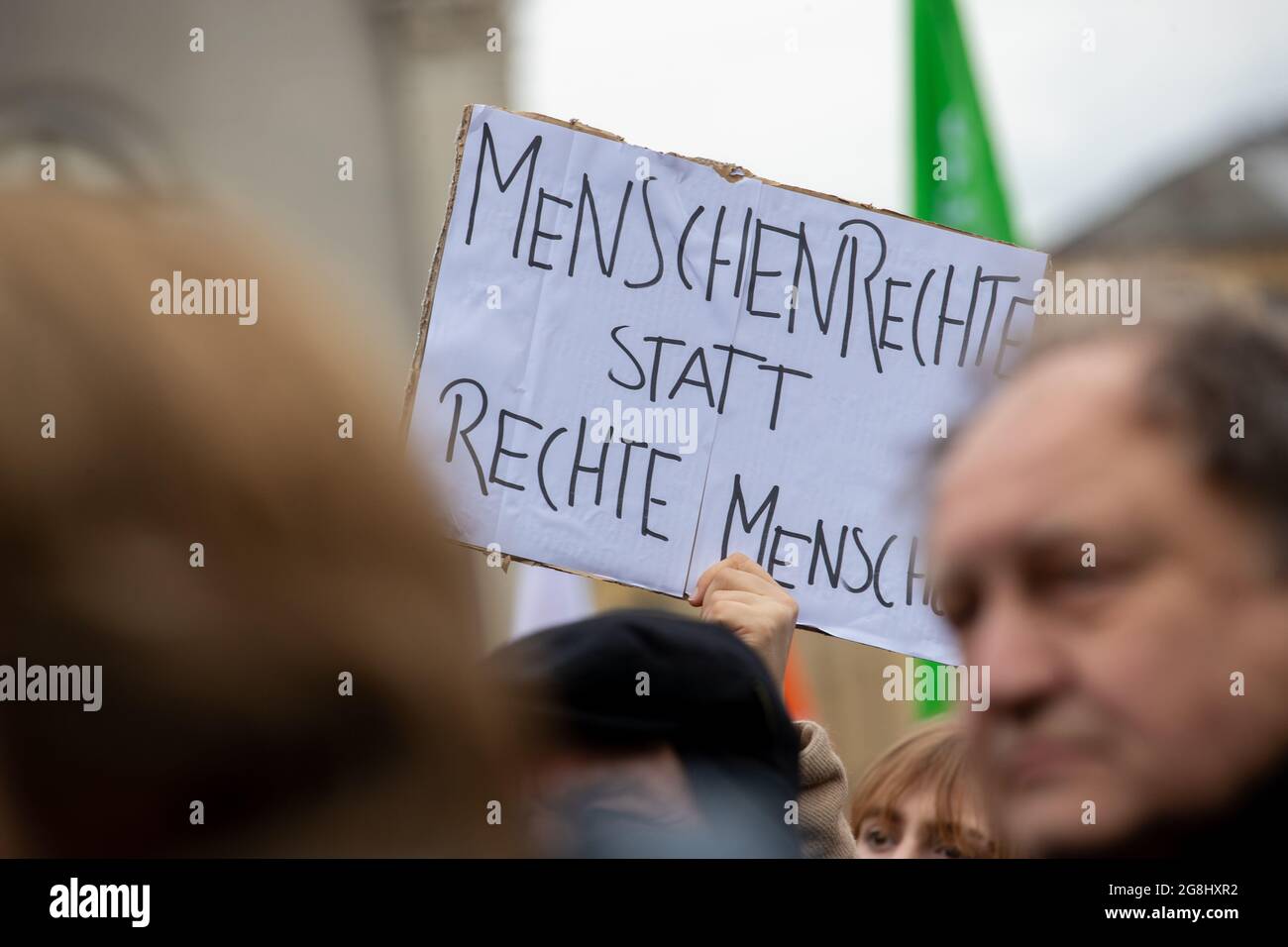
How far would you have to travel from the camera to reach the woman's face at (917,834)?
228 cm

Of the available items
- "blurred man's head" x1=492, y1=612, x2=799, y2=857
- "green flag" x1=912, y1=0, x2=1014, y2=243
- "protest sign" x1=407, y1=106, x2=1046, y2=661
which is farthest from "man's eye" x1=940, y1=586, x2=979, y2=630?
"green flag" x1=912, y1=0, x2=1014, y2=243

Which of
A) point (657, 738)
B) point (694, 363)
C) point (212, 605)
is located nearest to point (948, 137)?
point (694, 363)

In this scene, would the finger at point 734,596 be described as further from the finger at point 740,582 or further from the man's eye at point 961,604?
the man's eye at point 961,604

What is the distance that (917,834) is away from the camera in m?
2.36

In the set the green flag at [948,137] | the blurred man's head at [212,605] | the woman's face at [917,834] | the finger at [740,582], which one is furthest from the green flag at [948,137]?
the blurred man's head at [212,605]

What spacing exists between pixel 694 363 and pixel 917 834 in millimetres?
871

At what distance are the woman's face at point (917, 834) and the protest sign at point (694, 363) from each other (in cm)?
31

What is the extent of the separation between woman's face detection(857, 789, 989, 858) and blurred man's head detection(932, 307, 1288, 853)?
1.38 meters

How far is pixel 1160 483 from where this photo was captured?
0.90m

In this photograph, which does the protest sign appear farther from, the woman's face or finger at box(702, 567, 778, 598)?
the woman's face

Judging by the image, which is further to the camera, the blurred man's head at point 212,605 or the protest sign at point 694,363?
the protest sign at point 694,363

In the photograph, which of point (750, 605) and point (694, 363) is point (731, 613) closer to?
point (750, 605)
